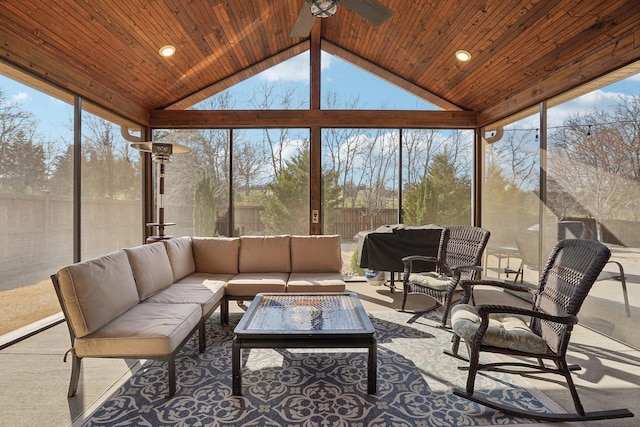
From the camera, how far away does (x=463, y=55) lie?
431 centimetres

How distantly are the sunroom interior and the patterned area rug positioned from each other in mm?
1761

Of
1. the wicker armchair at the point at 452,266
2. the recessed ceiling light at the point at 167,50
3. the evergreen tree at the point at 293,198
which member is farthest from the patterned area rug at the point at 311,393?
the recessed ceiling light at the point at 167,50

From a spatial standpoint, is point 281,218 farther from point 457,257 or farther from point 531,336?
point 531,336

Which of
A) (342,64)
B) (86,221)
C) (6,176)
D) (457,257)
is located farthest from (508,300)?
(6,176)

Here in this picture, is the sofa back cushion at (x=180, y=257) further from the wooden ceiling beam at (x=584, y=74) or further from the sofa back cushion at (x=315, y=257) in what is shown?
the wooden ceiling beam at (x=584, y=74)

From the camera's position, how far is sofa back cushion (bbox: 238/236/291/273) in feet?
13.9

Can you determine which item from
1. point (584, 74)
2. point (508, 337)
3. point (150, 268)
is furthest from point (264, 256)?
point (584, 74)

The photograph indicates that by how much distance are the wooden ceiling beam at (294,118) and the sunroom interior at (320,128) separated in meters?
0.02

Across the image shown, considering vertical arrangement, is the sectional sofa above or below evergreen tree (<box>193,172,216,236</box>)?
below

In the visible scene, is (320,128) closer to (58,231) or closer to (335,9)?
(335,9)

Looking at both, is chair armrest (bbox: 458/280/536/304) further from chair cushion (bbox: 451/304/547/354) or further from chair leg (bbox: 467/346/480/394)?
chair leg (bbox: 467/346/480/394)

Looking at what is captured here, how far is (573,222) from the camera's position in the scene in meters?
3.75

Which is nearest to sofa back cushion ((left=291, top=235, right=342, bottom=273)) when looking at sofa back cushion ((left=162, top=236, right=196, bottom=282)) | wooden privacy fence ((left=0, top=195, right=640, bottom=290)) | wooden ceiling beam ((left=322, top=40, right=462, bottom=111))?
A: sofa back cushion ((left=162, top=236, right=196, bottom=282))

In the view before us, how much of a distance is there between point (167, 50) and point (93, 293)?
121 inches
